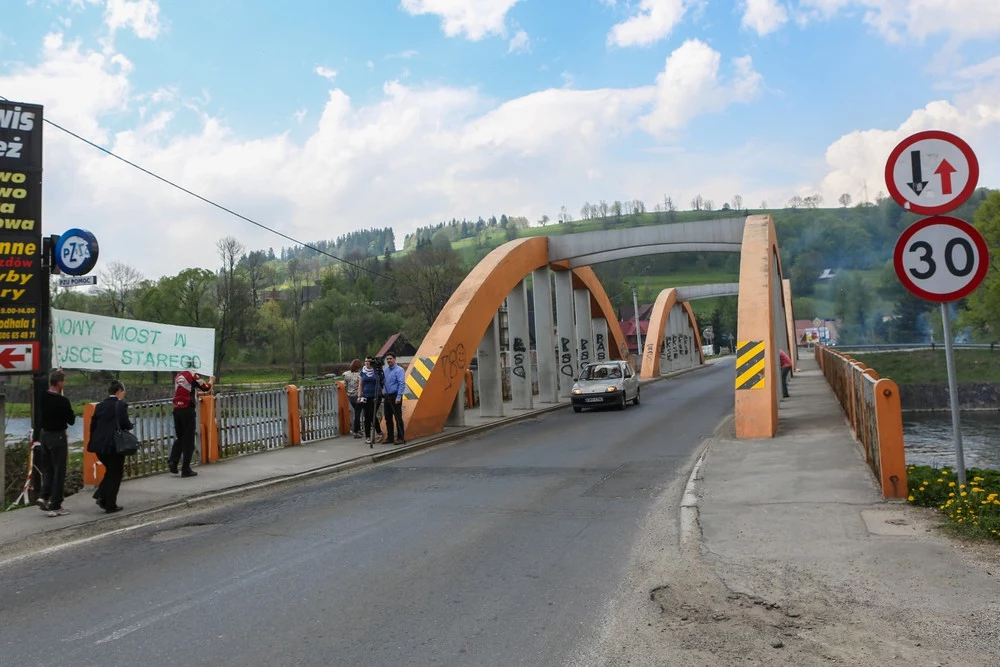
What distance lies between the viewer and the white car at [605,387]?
2288 centimetres

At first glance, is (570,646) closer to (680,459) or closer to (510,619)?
(510,619)

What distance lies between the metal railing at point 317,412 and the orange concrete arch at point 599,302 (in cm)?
1561

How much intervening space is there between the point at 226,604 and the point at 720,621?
3471mm

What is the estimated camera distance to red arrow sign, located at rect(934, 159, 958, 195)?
6.70m

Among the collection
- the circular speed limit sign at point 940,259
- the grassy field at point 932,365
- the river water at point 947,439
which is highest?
the circular speed limit sign at point 940,259

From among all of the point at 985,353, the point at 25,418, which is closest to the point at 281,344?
the point at 25,418

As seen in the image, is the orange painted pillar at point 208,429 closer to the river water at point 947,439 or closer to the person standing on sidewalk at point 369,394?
the person standing on sidewalk at point 369,394

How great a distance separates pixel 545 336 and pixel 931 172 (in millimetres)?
20470

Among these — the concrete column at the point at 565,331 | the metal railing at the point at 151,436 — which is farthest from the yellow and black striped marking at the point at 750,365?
the concrete column at the point at 565,331

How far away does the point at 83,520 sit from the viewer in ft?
27.4

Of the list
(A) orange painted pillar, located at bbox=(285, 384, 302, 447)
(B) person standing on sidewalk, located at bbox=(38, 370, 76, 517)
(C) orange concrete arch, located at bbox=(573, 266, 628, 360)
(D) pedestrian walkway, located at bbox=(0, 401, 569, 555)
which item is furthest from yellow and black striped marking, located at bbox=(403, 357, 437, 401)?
(C) orange concrete arch, located at bbox=(573, 266, 628, 360)

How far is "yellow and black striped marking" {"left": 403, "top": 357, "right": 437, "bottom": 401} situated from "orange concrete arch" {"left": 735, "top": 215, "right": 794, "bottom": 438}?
6855 millimetres

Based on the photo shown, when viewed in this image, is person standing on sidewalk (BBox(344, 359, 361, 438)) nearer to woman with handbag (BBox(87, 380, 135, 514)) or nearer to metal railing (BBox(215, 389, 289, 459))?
metal railing (BBox(215, 389, 289, 459))

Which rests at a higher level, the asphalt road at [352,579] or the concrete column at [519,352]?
the concrete column at [519,352]
